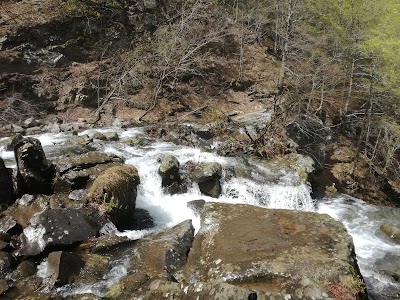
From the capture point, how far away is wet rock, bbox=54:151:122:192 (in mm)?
8859

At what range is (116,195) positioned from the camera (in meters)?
7.94

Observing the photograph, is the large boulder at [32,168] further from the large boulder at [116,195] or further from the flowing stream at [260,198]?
the flowing stream at [260,198]

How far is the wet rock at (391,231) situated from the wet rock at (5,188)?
31.6 ft

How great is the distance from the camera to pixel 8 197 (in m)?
7.99

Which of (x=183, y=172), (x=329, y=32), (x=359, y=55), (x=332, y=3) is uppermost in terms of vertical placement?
(x=332, y=3)

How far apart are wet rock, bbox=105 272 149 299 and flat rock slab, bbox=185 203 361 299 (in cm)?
74

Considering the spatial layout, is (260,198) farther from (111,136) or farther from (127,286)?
(111,136)

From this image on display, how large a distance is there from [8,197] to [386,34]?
16.6 meters

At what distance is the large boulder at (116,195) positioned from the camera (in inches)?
304

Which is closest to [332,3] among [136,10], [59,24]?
[136,10]

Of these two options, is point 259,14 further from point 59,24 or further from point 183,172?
point 183,172

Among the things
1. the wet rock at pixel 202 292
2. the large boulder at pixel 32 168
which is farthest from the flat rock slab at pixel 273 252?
the large boulder at pixel 32 168

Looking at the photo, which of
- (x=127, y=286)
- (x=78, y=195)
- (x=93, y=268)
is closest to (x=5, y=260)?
(x=93, y=268)

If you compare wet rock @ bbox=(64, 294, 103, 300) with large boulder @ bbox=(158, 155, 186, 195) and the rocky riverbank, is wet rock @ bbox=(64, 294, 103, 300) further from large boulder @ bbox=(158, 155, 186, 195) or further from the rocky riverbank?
large boulder @ bbox=(158, 155, 186, 195)
